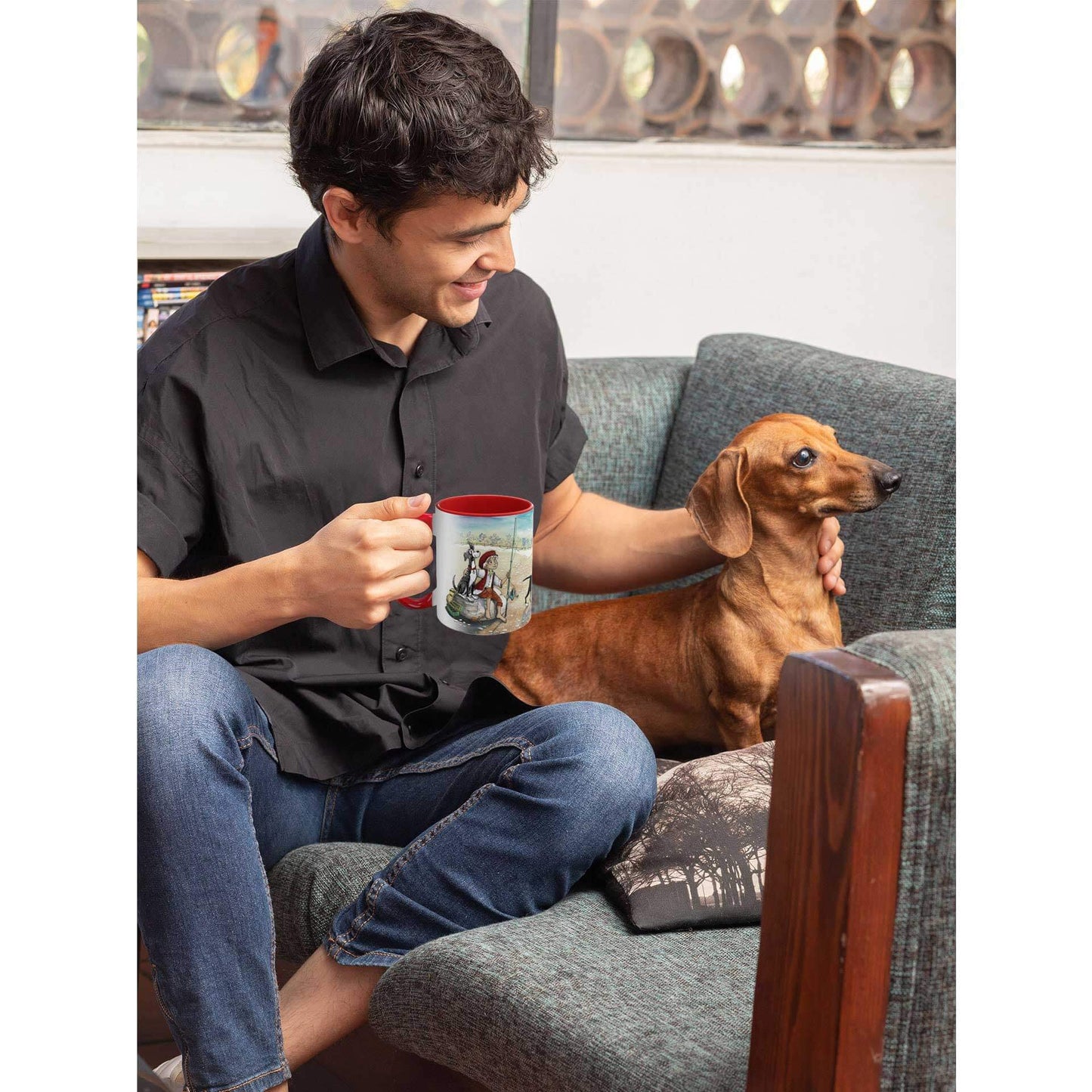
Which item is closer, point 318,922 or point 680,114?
point 318,922

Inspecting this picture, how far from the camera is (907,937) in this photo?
76 centimetres

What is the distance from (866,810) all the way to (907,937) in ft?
0.29

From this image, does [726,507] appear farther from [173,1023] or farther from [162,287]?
[162,287]

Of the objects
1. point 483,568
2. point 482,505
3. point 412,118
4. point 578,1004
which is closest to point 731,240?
point 412,118

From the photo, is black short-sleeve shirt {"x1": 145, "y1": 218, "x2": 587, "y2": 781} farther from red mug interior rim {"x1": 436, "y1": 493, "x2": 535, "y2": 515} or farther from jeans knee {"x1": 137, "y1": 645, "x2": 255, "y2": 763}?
red mug interior rim {"x1": 436, "y1": 493, "x2": 535, "y2": 515}

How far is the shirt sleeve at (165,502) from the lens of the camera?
4.53ft

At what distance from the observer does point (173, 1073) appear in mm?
1418

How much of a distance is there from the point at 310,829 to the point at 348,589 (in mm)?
402

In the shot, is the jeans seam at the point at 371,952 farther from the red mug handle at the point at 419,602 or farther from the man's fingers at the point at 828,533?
the man's fingers at the point at 828,533

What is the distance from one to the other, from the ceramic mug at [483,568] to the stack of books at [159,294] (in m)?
1.23

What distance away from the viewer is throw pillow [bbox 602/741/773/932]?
1.29 metres
